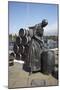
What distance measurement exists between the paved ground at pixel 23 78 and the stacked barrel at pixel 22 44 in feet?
0.34

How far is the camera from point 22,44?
220 centimetres

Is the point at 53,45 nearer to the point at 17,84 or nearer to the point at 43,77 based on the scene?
the point at 43,77

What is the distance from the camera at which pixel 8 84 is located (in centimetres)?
217

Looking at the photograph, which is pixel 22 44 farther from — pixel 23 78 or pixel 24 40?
pixel 23 78

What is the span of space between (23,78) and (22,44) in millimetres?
395

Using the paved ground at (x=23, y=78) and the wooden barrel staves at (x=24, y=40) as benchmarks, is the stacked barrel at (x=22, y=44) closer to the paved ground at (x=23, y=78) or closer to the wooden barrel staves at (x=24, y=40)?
the wooden barrel staves at (x=24, y=40)

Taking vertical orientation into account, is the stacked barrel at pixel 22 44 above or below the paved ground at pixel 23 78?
above

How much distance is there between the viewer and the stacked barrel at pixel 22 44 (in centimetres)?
219

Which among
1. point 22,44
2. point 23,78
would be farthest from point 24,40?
point 23,78

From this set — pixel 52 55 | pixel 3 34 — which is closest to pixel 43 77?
pixel 52 55

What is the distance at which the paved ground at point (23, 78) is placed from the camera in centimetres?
218

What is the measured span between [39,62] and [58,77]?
305 mm

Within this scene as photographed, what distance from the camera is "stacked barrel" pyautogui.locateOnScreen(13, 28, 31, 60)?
219 centimetres

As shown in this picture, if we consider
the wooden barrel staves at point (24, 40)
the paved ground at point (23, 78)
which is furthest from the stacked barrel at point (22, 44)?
the paved ground at point (23, 78)
